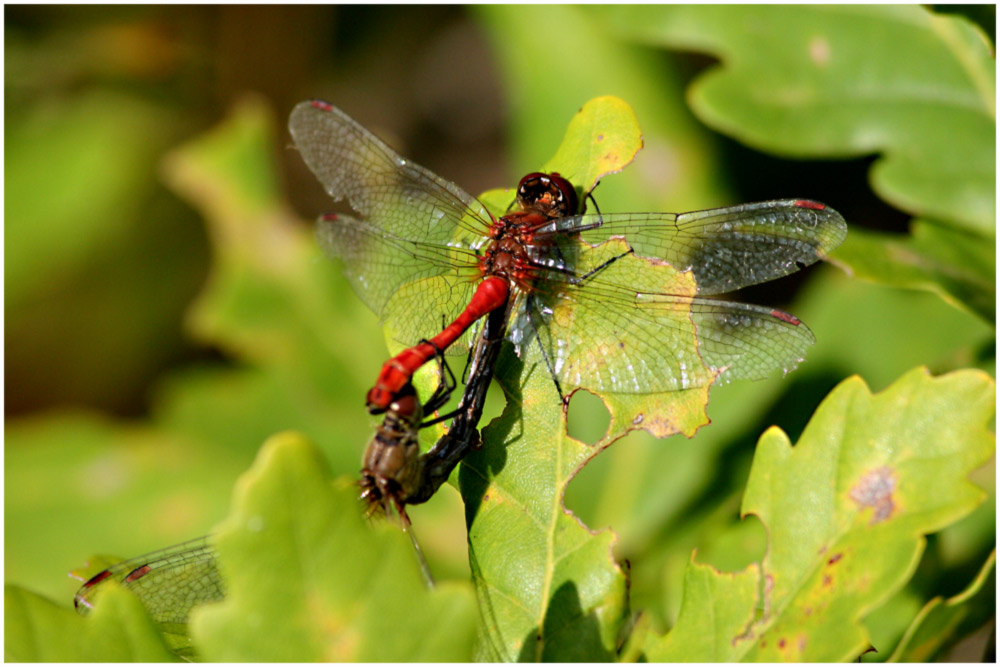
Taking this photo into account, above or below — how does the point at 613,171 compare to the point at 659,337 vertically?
above

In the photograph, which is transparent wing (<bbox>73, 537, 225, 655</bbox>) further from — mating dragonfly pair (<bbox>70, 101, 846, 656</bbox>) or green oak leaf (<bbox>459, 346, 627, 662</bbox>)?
green oak leaf (<bbox>459, 346, 627, 662</bbox>)

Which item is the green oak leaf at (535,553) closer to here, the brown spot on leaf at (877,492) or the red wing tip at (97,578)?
the brown spot on leaf at (877,492)

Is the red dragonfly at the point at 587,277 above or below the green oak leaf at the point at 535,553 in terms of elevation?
above

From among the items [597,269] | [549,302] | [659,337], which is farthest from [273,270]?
[659,337]

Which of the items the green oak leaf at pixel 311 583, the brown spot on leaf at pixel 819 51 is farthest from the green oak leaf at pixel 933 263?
the green oak leaf at pixel 311 583

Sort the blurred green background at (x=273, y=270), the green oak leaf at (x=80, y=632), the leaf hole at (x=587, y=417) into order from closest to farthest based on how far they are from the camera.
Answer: the green oak leaf at (x=80, y=632) → the blurred green background at (x=273, y=270) → the leaf hole at (x=587, y=417)

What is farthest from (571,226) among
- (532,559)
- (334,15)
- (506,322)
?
(334,15)

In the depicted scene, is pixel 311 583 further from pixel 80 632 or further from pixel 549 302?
pixel 549 302
